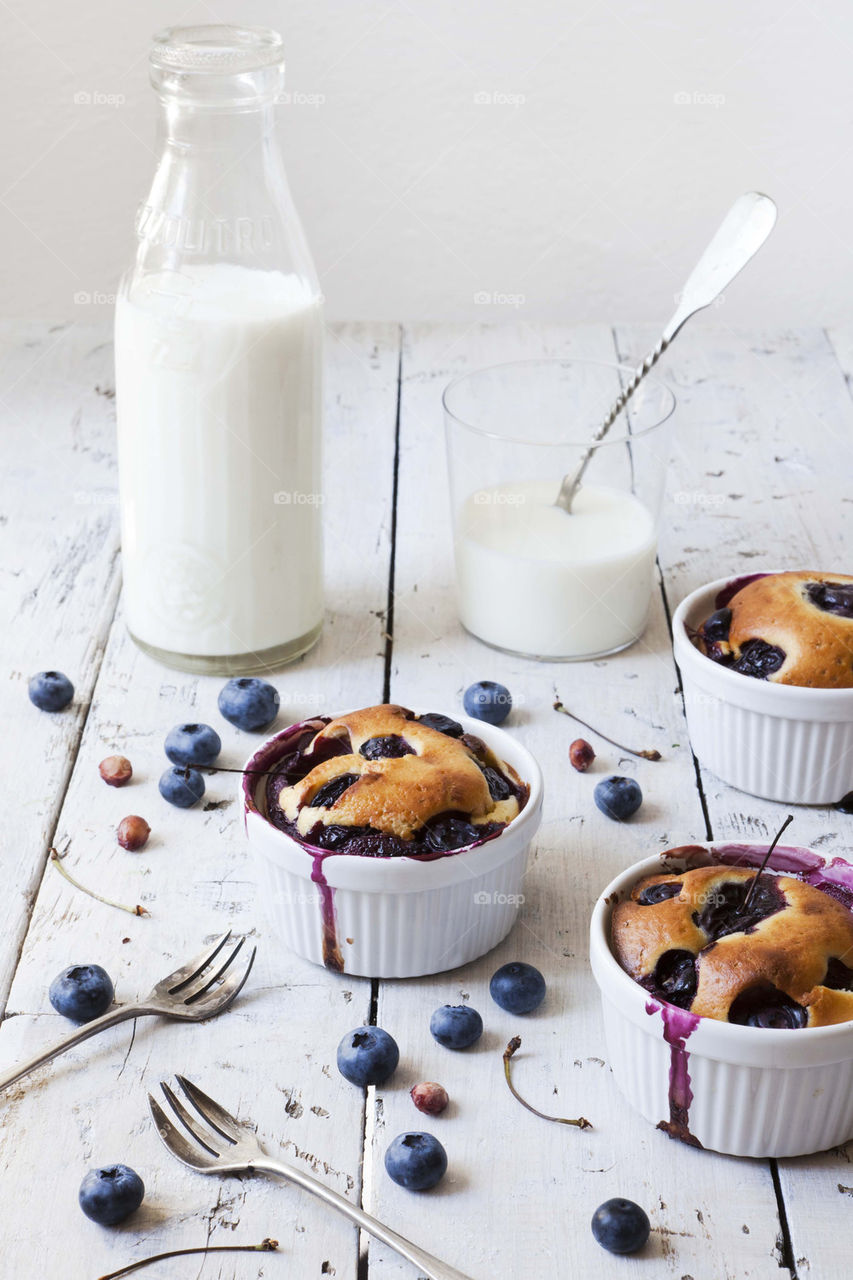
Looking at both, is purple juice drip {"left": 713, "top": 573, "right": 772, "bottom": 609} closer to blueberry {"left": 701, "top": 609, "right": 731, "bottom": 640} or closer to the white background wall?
blueberry {"left": 701, "top": 609, "right": 731, "bottom": 640}

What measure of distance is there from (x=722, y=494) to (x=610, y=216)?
2.96 feet

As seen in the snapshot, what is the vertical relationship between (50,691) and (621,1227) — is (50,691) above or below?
below

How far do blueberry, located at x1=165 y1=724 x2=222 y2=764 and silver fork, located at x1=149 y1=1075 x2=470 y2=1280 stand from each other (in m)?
0.44

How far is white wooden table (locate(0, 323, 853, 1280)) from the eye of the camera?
95 centimetres

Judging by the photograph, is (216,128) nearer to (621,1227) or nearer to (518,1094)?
(518,1094)

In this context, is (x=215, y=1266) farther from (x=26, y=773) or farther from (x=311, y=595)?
(x=311, y=595)

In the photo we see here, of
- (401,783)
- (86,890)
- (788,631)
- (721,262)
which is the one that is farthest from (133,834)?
(721,262)

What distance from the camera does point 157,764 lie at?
4.82 feet

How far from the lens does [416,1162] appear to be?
0.96 meters

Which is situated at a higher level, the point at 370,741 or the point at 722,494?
the point at 370,741

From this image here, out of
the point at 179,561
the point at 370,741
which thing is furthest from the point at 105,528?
the point at 370,741

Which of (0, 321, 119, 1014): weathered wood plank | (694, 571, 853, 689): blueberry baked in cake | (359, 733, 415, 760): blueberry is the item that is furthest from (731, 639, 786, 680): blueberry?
(0, 321, 119, 1014): weathered wood plank

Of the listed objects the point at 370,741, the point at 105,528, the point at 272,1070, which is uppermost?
the point at 370,741

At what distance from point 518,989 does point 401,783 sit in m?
0.19
